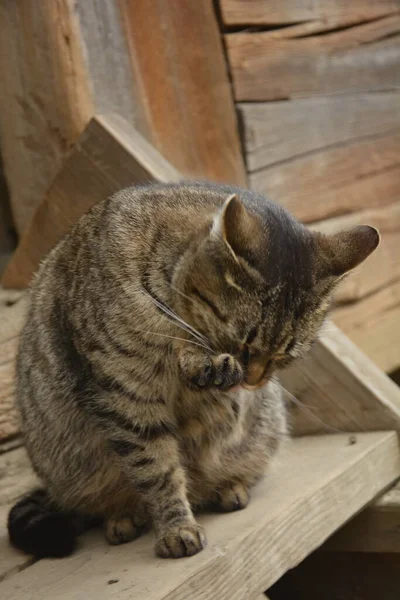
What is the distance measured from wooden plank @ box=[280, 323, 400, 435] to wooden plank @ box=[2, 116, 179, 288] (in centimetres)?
66

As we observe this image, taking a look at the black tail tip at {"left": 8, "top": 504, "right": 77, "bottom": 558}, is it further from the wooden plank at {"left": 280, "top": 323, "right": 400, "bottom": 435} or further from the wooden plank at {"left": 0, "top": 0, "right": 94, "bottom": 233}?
the wooden plank at {"left": 0, "top": 0, "right": 94, "bottom": 233}

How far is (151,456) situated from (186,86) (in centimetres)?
146

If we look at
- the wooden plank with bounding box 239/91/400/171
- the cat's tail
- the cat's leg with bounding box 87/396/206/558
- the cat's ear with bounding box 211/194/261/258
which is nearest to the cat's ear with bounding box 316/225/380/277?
the cat's ear with bounding box 211/194/261/258

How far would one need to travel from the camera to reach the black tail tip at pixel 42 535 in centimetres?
199

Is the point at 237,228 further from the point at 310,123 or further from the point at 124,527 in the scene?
the point at 310,123

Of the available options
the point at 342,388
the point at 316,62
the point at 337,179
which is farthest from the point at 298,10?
the point at 342,388

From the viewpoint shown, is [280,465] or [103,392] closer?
[103,392]

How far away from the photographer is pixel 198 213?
6.74 ft

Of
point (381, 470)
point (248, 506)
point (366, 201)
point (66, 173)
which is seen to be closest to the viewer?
point (248, 506)

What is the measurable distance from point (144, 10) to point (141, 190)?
92 centimetres

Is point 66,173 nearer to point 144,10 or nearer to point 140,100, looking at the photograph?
point 140,100

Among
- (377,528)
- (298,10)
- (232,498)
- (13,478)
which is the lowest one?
(377,528)

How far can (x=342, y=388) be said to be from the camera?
258 centimetres

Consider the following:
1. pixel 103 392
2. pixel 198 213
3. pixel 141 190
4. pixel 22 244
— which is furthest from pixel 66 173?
pixel 103 392
